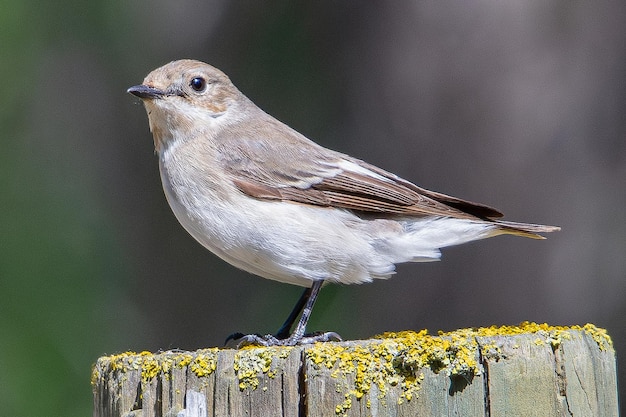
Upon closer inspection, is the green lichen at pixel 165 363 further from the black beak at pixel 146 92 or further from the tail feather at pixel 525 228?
the tail feather at pixel 525 228

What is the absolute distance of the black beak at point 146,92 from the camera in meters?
4.97

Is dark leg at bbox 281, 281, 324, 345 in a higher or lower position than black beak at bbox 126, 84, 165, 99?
lower

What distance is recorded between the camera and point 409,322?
685 centimetres

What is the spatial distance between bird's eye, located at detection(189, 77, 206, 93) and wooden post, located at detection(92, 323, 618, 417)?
2405 mm

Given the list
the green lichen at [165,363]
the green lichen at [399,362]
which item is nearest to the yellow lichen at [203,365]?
the green lichen at [165,363]

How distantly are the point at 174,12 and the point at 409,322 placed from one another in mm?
4686

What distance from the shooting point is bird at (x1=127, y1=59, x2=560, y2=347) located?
452cm

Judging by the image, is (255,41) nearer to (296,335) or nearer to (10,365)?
(10,365)

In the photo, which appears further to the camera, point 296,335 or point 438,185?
point 438,185

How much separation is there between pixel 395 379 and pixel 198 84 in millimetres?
2775

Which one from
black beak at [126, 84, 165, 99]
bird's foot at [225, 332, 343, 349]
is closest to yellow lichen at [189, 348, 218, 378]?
bird's foot at [225, 332, 343, 349]

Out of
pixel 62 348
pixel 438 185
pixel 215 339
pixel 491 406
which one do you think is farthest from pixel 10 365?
pixel 491 406

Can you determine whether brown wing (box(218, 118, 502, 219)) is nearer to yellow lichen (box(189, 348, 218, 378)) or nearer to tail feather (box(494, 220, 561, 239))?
tail feather (box(494, 220, 561, 239))

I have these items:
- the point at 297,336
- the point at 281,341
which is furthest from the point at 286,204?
the point at 281,341
